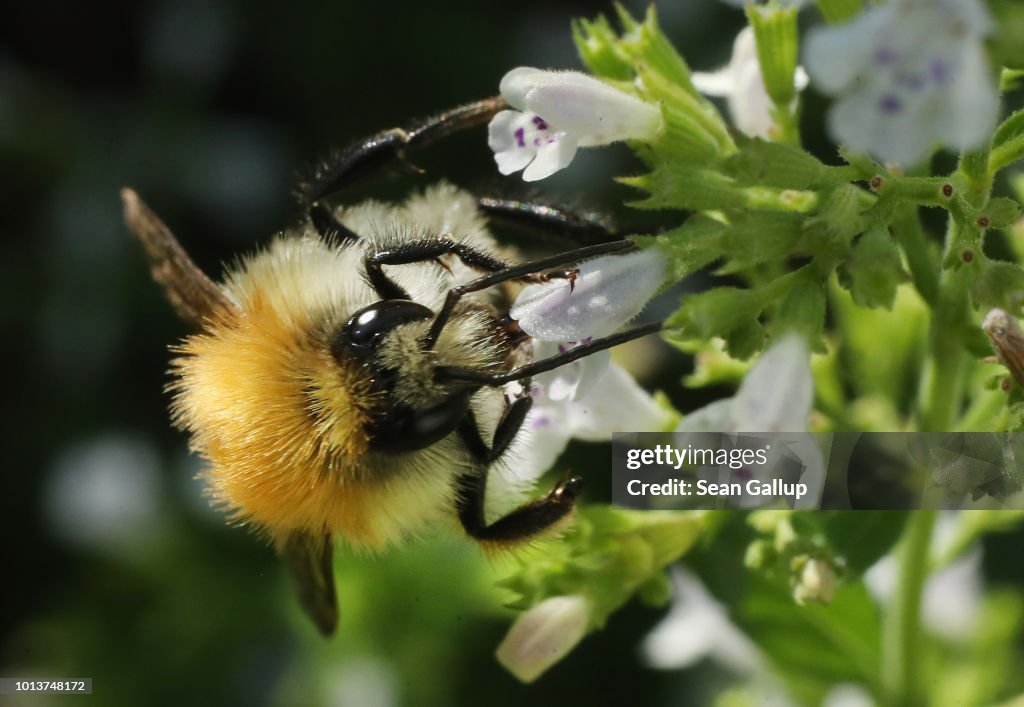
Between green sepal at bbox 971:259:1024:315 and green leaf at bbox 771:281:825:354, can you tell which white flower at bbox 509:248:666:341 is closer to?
green leaf at bbox 771:281:825:354

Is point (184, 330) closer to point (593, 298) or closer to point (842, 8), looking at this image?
point (593, 298)

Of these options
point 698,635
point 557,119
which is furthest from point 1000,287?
point 698,635

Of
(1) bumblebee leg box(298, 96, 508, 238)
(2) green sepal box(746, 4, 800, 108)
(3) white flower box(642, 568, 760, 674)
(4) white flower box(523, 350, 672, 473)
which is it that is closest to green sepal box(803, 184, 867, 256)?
(2) green sepal box(746, 4, 800, 108)

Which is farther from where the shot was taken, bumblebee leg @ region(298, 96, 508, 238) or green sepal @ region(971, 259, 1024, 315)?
bumblebee leg @ region(298, 96, 508, 238)

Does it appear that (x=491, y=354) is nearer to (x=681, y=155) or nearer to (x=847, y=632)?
(x=681, y=155)

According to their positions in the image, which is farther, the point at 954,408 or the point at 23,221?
the point at 23,221

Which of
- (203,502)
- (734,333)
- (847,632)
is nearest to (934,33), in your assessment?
(734,333)

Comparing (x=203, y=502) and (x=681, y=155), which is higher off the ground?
(x=681, y=155)
